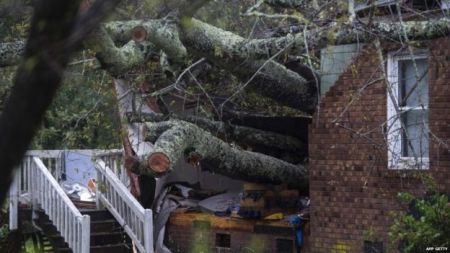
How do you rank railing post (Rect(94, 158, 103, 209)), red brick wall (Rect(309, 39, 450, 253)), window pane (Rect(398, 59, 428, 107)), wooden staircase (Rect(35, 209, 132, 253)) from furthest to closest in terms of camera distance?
railing post (Rect(94, 158, 103, 209)) < wooden staircase (Rect(35, 209, 132, 253)) < window pane (Rect(398, 59, 428, 107)) < red brick wall (Rect(309, 39, 450, 253))

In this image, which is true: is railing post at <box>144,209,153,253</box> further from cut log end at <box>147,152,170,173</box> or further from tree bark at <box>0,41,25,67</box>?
tree bark at <box>0,41,25,67</box>

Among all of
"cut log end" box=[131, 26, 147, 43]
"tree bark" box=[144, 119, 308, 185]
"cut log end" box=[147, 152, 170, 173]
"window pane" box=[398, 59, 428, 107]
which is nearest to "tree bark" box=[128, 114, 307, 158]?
"tree bark" box=[144, 119, 308, 185]

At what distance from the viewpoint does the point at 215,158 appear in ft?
36.9

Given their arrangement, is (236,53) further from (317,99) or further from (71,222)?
(71,222)

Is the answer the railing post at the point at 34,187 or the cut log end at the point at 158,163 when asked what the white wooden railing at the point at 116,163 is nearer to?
the railing post at the point at 34,187

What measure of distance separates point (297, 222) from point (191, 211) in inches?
91.1

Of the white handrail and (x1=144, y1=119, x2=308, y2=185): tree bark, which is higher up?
(x1=144, y1=119, x2=308, y2=185): tree bark

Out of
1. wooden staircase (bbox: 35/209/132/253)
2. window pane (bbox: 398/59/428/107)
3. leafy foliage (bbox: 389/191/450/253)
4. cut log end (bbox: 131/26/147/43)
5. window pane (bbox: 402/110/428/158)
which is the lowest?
wooden staircase (bbox: 35/209/132/253)

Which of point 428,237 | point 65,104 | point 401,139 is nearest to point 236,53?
point 401,139

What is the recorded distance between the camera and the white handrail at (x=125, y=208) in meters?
12.0

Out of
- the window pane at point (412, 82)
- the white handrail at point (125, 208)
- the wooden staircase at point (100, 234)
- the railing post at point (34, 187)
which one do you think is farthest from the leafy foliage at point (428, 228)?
the railing post at point (34, 187)

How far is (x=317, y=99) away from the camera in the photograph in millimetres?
11164

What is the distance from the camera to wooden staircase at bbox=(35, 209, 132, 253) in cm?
1298

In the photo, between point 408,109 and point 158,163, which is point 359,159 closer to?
point 408,109
